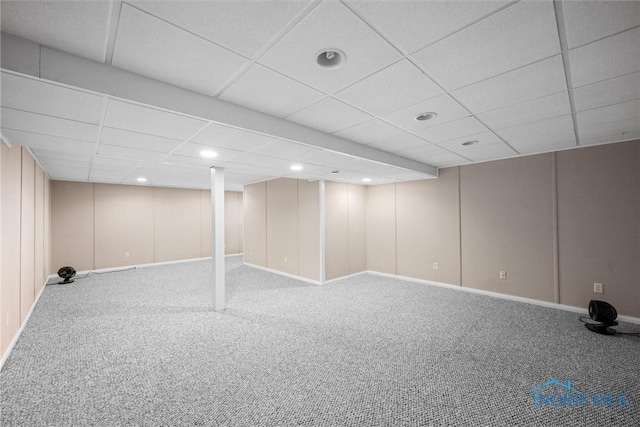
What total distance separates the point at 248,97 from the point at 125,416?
2588 millimetres

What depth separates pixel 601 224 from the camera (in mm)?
3818

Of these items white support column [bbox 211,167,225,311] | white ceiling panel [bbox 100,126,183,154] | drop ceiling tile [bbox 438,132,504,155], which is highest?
drop ceiling tile [bbox 438,132,504,155]

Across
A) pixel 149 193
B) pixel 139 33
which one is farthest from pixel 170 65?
pixel 149 193

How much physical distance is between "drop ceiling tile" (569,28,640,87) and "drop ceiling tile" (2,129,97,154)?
172 inches

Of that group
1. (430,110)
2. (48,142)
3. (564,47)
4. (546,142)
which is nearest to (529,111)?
(430,110)

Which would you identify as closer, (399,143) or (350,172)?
(399,143)

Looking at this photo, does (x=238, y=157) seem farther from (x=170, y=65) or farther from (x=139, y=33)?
(x=139, y=33)

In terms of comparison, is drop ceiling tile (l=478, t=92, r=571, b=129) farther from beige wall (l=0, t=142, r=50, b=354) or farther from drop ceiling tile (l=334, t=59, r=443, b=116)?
beige wall (l=0, t=142, r=50, b=354)

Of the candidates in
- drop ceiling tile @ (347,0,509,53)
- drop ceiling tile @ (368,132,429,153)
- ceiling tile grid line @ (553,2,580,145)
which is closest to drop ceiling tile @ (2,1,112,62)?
drop ceiling tile @ (347,0,509,53)

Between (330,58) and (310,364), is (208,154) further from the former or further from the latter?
(310,364)

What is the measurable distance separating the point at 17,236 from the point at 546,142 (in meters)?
6.97

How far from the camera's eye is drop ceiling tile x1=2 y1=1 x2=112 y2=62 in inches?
48.3

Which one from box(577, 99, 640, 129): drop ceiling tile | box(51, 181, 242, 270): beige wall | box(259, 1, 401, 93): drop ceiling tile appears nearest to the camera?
box(259, 1, 401, 93): drop ceiling tile

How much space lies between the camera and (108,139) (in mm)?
2828
